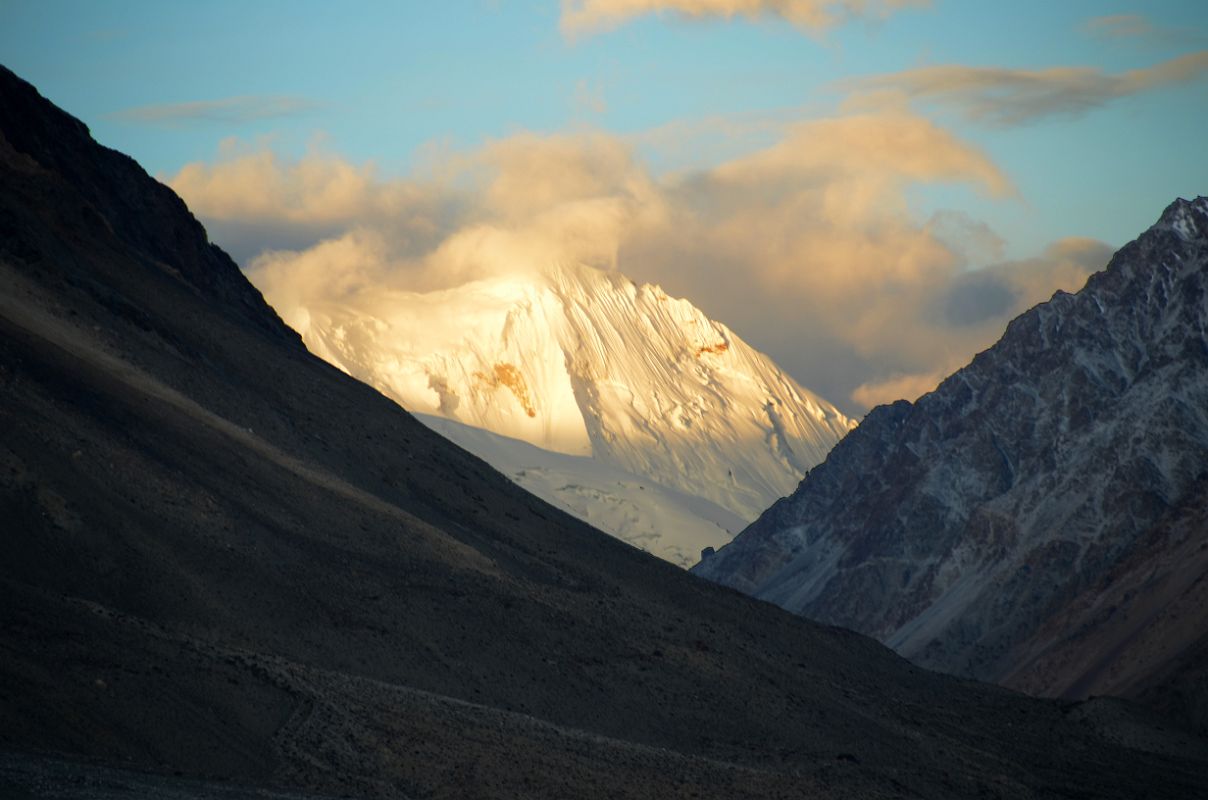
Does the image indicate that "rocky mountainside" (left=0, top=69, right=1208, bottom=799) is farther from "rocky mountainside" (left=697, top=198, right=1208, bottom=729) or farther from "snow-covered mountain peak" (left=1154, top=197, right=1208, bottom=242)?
"snow-covered mountain peak" (left=1154, top=197, right=1208, bottom=242)

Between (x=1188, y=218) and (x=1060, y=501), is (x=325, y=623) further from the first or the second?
(x=1188, y=218)

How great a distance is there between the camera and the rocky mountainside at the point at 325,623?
126 feet

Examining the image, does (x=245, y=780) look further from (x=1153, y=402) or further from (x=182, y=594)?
(x=1153, y=402)

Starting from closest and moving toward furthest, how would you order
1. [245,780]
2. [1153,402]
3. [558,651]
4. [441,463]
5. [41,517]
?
[245,780] < [41,517] < [558,651] < [441,463] < [1153,402]

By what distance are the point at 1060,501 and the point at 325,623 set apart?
100 meters

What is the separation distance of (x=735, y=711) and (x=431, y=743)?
15609 millimetres

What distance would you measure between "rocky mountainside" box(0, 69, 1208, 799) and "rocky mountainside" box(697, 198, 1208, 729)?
112 feet

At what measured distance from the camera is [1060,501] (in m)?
140

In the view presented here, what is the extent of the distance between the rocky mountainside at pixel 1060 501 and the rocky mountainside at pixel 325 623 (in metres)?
34.0

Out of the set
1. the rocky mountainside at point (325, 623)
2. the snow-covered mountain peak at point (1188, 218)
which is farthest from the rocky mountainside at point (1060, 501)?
the rocky mountainside at point (325, 623)

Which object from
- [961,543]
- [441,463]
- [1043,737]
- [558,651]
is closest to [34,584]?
[558,651]

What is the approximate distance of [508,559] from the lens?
63.9 meters

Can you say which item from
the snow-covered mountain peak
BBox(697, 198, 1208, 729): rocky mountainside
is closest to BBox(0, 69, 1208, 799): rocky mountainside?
BBox(697, 198, 1208, 729): rocky mountainside

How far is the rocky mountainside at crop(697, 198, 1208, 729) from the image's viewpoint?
111000 millimetres
